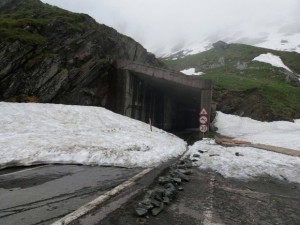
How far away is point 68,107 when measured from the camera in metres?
24.5

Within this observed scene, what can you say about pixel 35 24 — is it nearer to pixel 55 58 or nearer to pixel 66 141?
pixel 55 58

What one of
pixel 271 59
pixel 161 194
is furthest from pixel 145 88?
pixel 271 59

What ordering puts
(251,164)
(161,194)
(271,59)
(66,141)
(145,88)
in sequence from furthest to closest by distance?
1. (271,59)
2. (145,88)
3. (66,141)
4. (251,164)
5. (161,194)

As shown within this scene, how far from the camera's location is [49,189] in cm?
822

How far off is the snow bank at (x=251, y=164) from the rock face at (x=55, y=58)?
669 inches

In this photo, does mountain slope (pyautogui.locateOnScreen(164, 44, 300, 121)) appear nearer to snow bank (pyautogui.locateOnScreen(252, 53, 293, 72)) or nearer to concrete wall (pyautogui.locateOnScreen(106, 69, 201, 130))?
snow bank (pyautogui.locateOnScreen(252, 53, 293, 72))

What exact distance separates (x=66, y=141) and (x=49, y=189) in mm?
6896

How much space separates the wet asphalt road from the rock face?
1598cm

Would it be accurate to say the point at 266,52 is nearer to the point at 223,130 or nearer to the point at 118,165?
the point at 223,130

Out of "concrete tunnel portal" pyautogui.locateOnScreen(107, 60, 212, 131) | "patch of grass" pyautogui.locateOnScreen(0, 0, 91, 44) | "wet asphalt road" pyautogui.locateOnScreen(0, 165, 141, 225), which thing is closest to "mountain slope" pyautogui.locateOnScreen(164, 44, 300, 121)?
"concrete tunnel portal" pyautogui.locateOnScreen(107, 60, 212, 131)

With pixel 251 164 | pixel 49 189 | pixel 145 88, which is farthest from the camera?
pixel 145 88

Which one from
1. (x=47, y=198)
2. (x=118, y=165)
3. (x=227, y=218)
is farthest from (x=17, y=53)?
(x=227, y=218)

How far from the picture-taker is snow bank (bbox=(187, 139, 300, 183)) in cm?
1144

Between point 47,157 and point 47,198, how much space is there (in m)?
5.24
